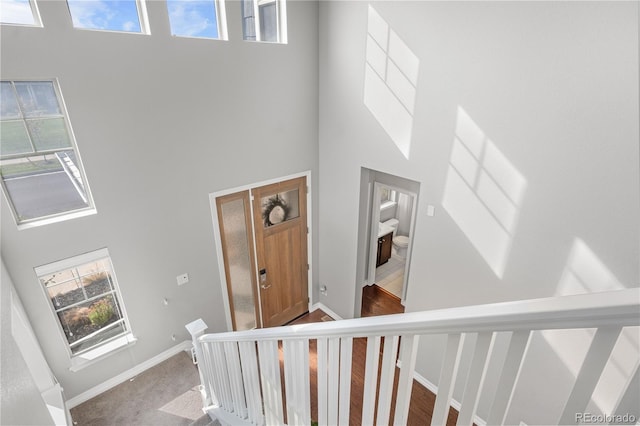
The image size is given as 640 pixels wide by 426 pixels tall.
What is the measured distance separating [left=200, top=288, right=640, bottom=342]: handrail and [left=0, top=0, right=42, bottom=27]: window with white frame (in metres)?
3.27

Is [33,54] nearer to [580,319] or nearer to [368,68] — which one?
[368,68]

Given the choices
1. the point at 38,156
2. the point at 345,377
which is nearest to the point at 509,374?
the point at 345,377

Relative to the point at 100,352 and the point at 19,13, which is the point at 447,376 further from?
the point at 100,352

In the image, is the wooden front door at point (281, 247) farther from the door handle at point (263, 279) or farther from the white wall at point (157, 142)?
the white wall at point (157, 142)

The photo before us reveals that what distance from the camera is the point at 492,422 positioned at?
29.2 inches

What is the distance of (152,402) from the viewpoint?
3.35 metres

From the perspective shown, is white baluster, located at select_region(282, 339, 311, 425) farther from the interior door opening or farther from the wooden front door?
the wooden front door

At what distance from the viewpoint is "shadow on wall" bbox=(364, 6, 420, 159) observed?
3.24m

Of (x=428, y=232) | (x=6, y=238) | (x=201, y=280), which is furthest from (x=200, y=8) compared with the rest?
(x=428, y=232)

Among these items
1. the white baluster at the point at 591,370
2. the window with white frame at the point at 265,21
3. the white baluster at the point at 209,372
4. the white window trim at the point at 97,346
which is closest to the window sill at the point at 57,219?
the white window trim at the point at 97,346

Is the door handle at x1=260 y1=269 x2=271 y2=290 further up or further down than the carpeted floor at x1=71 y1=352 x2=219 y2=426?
further up

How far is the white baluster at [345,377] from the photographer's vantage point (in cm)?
116

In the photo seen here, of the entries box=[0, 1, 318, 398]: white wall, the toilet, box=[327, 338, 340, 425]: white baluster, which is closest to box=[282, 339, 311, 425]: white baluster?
box=[327, 338, 340, 425]: white baluster

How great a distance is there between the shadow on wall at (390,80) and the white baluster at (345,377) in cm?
271
